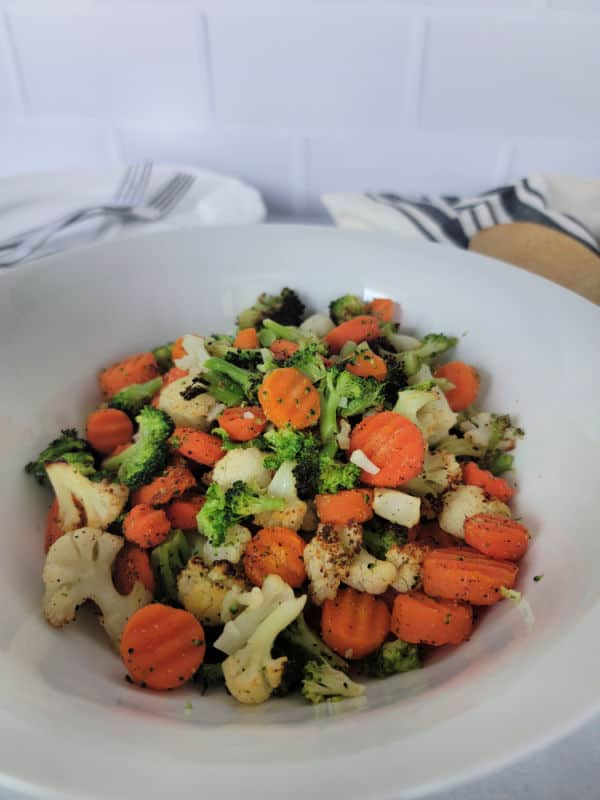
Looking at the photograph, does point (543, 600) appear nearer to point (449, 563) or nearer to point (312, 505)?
point (449, 563)

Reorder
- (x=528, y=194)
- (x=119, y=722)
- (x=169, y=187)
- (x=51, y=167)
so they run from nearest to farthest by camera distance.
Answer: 1. (x=119, y=722)
2. (x=528, y=194)
3. (x=169, y=187)
4. (x=51, y=167)

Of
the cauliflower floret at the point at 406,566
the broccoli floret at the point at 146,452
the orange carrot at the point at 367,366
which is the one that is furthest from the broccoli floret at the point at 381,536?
the broccoli floret at the point at 146,452

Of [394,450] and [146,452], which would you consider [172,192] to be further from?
[394,450]

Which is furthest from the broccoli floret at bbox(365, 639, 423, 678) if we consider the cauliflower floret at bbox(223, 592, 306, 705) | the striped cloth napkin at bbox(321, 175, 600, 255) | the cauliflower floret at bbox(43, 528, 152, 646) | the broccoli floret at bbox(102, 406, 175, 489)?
the striped cloth napkin at bbox(321, 175, 600, 255)

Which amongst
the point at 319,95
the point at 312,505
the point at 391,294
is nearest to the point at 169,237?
the point at 391,294

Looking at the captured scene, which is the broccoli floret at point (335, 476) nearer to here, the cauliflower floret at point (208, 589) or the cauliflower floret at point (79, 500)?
the cauliflower floret at point (208, 589)

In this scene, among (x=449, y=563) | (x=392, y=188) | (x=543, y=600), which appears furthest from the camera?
(x=392, y=188)
